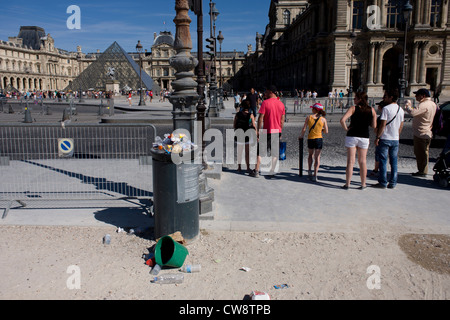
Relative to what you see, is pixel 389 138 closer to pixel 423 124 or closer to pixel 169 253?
pixel 423 124

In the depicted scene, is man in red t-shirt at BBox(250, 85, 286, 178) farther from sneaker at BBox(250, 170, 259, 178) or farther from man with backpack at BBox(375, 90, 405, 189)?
man with backpack at BBox(375, 90, 405, 189)

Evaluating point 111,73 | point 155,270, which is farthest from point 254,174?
point 111,73

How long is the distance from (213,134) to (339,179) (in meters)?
6.96

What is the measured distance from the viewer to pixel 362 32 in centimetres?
4234

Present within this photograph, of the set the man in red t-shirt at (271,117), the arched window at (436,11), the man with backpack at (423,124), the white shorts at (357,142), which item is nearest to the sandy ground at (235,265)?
the white shorts at (357,142)

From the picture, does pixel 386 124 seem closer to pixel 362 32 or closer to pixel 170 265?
pixel 170 265

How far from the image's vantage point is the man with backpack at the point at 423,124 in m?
6.88

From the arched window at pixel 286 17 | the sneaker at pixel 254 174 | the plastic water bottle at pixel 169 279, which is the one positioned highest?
the arched window at pixel 286 17

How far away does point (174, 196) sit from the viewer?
4176 millimetres

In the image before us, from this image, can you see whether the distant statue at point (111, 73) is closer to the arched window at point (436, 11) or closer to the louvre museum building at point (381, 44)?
the louvre museum building at point (381, 44)

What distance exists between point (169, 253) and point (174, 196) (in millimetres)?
636

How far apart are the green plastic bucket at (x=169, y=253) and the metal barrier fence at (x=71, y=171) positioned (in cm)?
186

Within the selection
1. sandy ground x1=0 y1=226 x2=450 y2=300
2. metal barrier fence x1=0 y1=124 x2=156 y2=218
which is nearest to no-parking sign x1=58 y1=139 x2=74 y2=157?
metal barrier fence x1=0 y1=124 x2=156 y2=218
